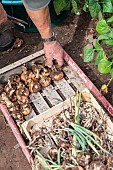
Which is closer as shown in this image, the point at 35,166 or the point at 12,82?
the point at 35,166

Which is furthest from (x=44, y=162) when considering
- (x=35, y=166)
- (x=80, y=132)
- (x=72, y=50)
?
(x=72, y=50)

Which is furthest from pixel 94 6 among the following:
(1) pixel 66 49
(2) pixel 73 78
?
(2) pixel 73 78

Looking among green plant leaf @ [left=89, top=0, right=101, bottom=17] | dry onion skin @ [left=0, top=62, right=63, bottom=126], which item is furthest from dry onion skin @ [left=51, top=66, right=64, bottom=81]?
green plant leaf @ [left=89, top=0, right=101, bottom=17]

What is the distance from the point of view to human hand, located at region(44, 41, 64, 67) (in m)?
2.66

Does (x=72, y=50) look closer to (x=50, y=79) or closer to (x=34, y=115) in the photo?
(x=50, y=79)

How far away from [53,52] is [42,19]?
0.28 m

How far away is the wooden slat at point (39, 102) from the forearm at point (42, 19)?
448mm

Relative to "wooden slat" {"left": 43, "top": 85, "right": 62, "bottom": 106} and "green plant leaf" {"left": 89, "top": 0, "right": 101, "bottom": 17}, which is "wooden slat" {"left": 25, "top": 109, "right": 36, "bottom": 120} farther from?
"green plant leaf" {"left": 89, "top": 0, "right": 101, "bottom": 17}

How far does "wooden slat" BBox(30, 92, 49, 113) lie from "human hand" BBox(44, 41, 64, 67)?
10.5 inches

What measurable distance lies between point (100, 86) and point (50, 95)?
0.42 metres

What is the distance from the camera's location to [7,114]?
2.55 meters

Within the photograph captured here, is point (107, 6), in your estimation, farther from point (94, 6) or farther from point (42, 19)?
point (42, 19)

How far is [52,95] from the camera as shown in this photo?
2.64 metres

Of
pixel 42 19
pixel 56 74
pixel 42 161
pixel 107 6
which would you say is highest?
pixel 42 19
